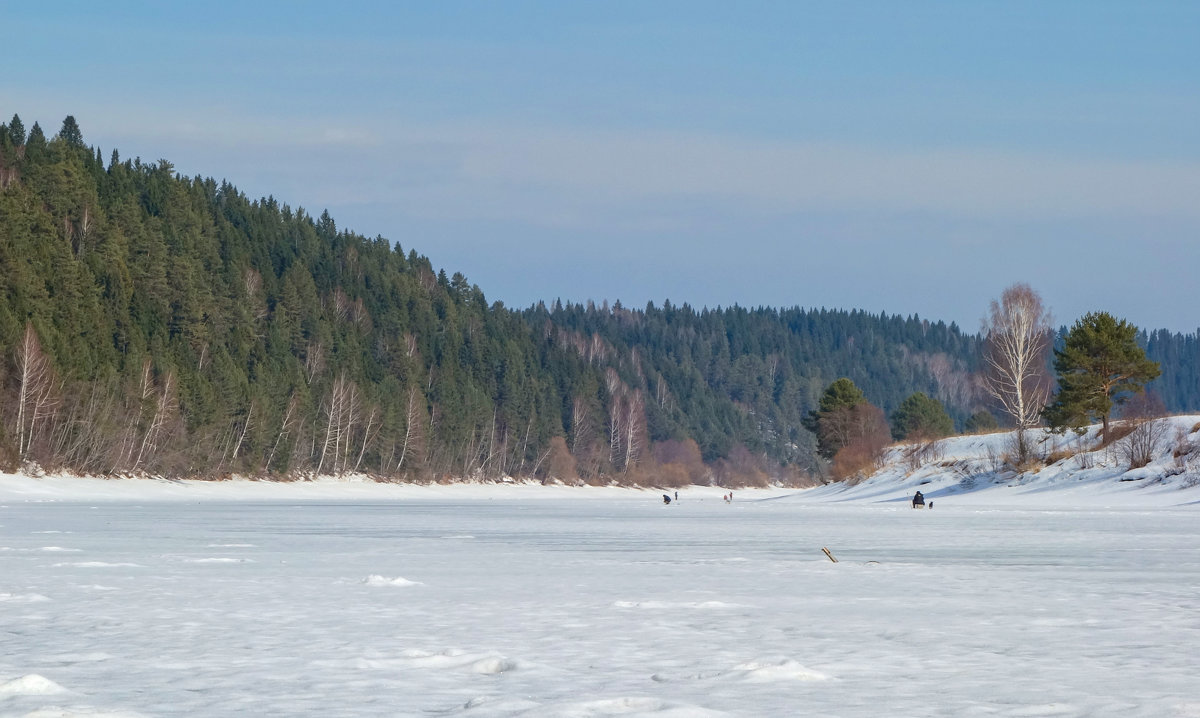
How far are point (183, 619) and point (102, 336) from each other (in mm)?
89789

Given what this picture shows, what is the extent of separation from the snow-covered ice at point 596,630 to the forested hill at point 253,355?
5695 centimetres

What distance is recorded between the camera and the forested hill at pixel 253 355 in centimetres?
8456

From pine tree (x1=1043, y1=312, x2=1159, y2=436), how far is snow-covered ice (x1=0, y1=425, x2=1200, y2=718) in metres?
41.7

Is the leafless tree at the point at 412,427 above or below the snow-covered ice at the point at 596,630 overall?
above

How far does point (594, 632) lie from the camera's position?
10.6 metres

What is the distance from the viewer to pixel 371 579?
14.9m

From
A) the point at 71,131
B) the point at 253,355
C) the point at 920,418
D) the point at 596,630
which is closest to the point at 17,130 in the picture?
the point at 71,131

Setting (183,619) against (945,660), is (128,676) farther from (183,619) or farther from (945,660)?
(945,660)

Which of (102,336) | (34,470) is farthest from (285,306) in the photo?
(34,470)

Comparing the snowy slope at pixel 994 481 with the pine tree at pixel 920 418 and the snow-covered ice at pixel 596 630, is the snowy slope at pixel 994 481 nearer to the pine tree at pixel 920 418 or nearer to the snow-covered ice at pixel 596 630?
the snow-covered ice at pixel 596 630

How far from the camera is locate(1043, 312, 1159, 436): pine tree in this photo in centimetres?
6278

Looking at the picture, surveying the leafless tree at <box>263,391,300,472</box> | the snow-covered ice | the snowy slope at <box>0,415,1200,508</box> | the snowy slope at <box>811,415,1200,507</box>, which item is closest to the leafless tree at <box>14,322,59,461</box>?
the snowy slope at <box>0,415,1200,508</box>

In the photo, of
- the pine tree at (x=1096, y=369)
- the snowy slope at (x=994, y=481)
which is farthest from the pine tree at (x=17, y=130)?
the pine tree at (x=1096, y=369)

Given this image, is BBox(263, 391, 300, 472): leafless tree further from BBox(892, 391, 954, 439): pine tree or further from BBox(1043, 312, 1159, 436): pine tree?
BBox(1043, 312, 1159, 436): pine tree
